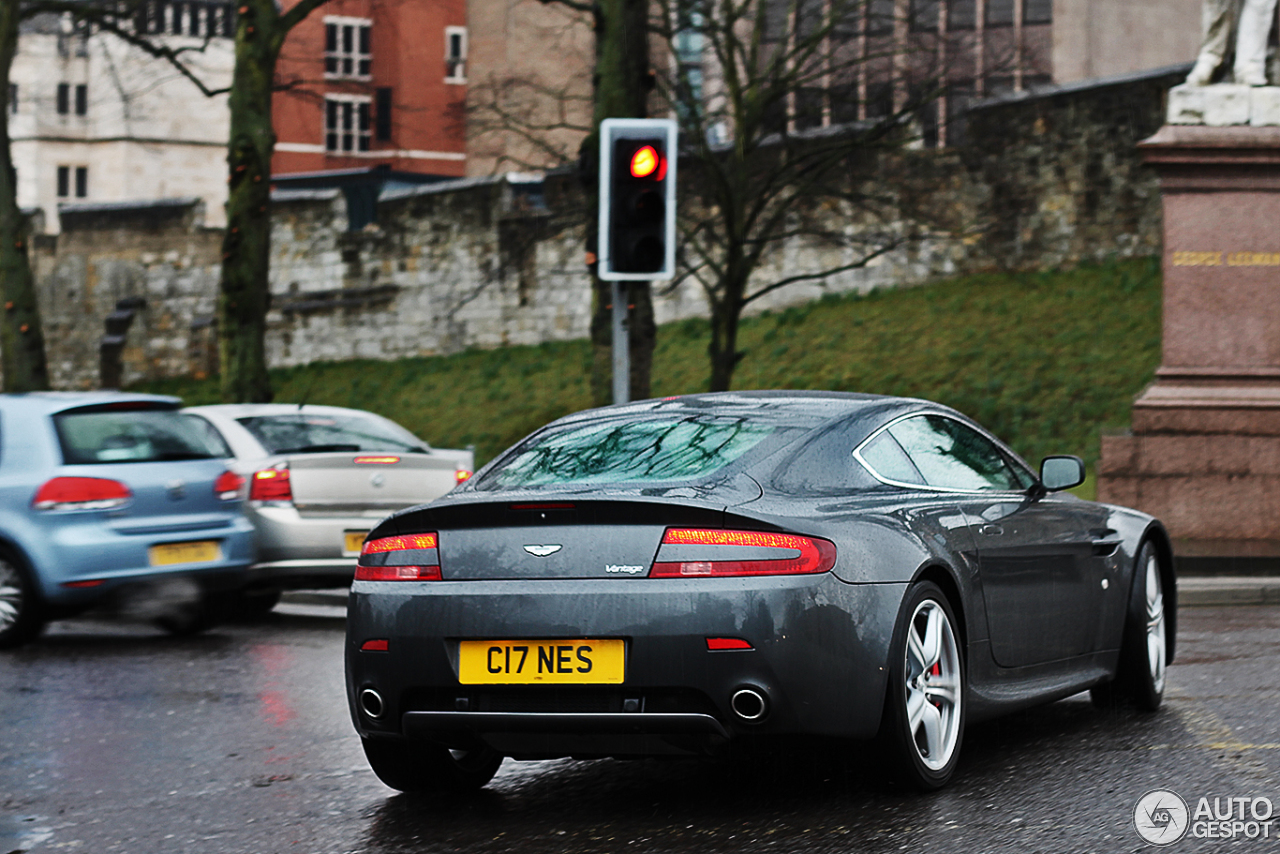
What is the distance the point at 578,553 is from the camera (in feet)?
17.3

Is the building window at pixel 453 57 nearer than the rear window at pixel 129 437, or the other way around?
the rear window at pixel 129 437

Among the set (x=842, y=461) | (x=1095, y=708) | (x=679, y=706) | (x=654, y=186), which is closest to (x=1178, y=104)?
(x=654, y=186)

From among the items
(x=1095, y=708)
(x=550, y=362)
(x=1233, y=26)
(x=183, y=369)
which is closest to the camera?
(x=1095, y=708)

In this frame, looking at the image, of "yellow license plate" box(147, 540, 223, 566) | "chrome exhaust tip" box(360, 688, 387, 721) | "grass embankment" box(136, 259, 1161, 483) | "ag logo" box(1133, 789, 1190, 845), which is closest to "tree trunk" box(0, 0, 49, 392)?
"grass embankment" box(136, 259, 1161, 483)

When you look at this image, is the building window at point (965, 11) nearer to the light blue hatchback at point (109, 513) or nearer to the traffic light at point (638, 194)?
the traffic light at point (638, 194)

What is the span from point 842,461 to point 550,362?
102ft

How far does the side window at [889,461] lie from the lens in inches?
233

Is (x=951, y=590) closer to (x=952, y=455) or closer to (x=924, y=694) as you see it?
(x=924, y=694)

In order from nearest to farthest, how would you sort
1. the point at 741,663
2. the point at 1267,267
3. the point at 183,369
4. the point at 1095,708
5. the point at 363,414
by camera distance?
the point at 741,663 < the point at 1095,708 < the point at 363,414 < the point at 1267,267 < the point at 183,369

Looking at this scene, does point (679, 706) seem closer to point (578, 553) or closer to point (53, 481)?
point (578, 553)

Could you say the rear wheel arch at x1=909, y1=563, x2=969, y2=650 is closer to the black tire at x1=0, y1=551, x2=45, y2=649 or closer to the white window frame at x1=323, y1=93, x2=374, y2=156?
the black tire at x1=0, y1=551, x2=45, y2=649

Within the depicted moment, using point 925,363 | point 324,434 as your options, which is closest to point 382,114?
point 925,363

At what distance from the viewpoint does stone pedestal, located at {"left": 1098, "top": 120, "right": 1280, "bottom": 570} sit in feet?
48.5

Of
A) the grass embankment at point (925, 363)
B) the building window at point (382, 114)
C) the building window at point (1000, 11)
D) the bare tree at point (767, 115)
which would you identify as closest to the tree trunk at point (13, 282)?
the grass embankment at point (925, 363)
